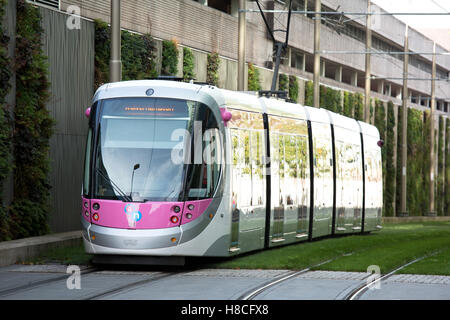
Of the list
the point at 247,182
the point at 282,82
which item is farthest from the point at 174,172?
the point at 282,82

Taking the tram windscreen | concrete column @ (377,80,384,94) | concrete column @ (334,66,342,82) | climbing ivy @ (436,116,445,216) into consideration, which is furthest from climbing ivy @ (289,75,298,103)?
climbing ivy @ (436,116,445,216)

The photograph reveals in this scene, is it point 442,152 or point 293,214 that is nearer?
point 293,214

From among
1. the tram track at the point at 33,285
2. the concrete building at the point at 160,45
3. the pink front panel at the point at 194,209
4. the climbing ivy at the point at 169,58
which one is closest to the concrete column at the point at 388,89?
the concrete building at the point at 160,45

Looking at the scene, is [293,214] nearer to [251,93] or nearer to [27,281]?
[251,93]

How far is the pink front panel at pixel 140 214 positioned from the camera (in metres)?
16.1

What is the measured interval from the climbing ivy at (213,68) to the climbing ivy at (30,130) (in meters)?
12.5

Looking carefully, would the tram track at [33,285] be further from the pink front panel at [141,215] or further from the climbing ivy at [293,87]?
the climbing ivy at [293,87]

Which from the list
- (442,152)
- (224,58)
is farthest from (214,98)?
(442,152)

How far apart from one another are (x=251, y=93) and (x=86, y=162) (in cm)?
527

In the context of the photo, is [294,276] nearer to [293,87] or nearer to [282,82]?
[282,82]

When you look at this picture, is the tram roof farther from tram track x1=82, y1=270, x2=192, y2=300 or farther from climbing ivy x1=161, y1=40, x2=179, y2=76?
climbing ivy x1=161, y1=40, x2=179, y2=76

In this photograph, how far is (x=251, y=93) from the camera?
2094 centimetres

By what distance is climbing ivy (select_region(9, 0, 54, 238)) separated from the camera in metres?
21.4
